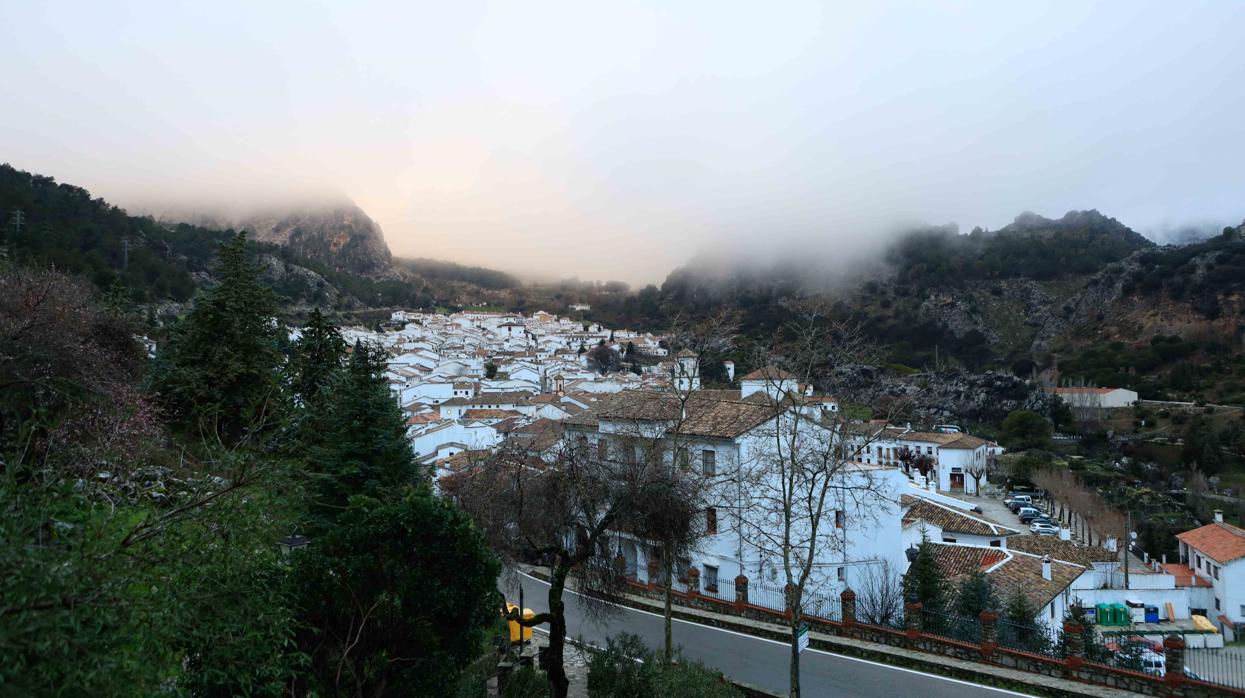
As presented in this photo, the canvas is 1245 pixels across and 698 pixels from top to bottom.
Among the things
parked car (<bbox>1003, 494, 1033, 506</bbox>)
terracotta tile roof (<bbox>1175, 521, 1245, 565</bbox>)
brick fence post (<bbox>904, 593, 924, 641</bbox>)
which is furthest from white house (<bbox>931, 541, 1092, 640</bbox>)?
parked car (<bbox>1003, 494, 1033, 506</bbox>)

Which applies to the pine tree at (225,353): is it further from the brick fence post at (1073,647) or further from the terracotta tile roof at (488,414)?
the terracotta tile roof at (488,414)

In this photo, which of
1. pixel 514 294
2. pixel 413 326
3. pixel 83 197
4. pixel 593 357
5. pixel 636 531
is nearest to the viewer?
pixel 636 531

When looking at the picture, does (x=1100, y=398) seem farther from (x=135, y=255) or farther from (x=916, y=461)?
(x=135, y=255)

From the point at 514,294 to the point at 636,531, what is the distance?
584 ft

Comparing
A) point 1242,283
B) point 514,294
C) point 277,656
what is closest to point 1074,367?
point 1242,283

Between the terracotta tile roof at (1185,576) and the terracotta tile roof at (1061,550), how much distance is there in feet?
18.2

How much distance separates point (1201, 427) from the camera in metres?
60.1

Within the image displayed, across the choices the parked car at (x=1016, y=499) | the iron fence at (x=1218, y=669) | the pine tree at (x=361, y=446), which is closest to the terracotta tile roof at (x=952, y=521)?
the iron fence at (x=1218, y=669)

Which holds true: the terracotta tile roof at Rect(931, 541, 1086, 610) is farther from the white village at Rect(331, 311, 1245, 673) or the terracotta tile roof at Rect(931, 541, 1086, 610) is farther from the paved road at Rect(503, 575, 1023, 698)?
the paved road at Rect(503, 575, 1023, 698)

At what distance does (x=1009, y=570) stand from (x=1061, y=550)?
898cm

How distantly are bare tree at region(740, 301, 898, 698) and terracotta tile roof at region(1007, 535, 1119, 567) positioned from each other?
1117cm

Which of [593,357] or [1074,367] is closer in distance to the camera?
[1074,367]

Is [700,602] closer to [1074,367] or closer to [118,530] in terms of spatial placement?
[118,530]

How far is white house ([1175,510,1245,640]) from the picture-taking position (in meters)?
31.6
